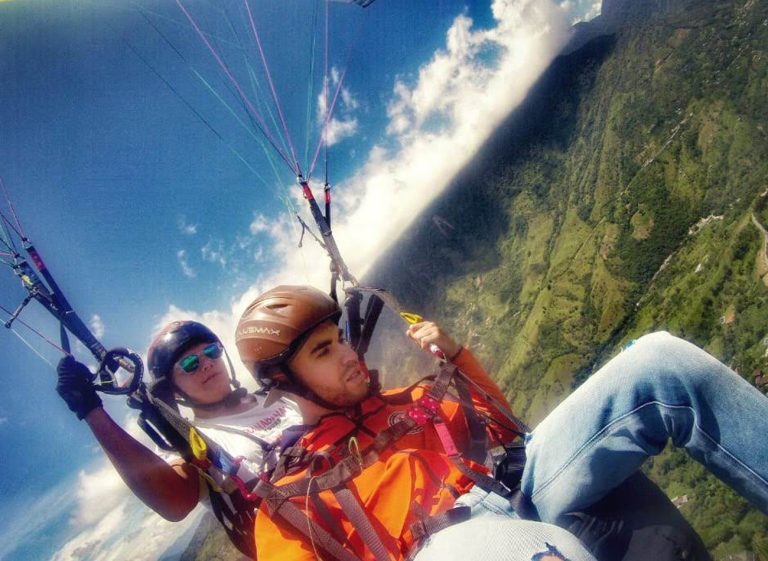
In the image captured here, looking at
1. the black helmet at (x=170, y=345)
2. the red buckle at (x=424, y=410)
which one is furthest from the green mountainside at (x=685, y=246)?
the red buckle at (x=424, y=410)

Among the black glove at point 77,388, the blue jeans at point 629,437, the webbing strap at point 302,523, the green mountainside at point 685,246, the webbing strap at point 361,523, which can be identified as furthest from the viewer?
the green mountainside at point 685,246

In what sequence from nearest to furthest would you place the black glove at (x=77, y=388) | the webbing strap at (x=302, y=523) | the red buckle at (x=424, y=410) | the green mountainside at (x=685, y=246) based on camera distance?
the webbing strap at (x=302, y=523), the red buckle at (x=424, y=410), the black glove at (x=77, y=388), the green mountainside at (x=685, y=246)

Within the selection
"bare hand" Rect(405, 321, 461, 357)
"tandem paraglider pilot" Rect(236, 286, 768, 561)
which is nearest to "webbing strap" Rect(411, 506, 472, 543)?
"tandem paraglider pilot" Rect(236, 286, 768, 561)

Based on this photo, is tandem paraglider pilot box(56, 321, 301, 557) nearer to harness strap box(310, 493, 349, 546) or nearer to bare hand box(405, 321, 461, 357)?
harness strap box(310, 493, 349, 546)

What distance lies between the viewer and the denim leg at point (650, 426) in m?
2.40

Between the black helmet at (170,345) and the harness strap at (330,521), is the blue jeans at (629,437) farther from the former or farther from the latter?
the black helmet at (170,345)

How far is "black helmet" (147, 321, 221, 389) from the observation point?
636 cm

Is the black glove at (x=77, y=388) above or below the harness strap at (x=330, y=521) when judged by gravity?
above

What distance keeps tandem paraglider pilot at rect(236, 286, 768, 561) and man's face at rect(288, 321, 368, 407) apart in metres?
0.01

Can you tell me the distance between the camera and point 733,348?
103938mm

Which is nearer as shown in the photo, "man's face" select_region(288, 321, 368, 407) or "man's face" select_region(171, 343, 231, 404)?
"man's face" select_region(288, 321, 368, 407)

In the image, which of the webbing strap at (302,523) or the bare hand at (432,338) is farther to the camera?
the bare hand at (432,338)

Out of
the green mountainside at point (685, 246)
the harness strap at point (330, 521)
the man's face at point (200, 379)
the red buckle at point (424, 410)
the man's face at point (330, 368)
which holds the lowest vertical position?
the green mountainside at point (685, 246)

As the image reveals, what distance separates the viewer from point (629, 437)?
2674 mm
